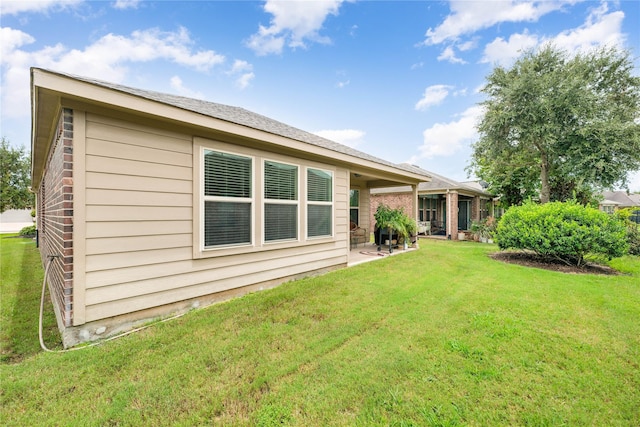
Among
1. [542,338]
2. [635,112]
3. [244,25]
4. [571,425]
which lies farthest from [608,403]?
[635,112]

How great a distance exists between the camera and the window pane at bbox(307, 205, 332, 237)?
18.5ft

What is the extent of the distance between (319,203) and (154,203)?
319 cm

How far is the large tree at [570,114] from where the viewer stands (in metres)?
11.8

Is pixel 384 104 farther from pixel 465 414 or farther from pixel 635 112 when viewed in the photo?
pixel 465 414

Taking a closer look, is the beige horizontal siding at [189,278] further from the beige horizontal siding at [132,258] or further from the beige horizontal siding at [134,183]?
the beige horizontal siding at [134,183]

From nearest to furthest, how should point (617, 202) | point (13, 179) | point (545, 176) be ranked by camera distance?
point (545, 176) < point (13, 179) < point (617, 202)

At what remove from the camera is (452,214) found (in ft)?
45.5

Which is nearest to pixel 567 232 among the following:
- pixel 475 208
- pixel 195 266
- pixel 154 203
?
pixel 195 266

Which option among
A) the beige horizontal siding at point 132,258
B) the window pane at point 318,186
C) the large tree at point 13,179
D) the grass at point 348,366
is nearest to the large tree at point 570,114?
the grass at point 348,366

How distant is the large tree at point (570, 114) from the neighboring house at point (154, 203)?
502 inches

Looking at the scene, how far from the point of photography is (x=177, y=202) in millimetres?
3584

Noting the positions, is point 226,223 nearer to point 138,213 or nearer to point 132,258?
point 138,213

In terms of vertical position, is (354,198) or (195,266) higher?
(354,198)

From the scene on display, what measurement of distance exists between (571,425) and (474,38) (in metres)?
12.7
